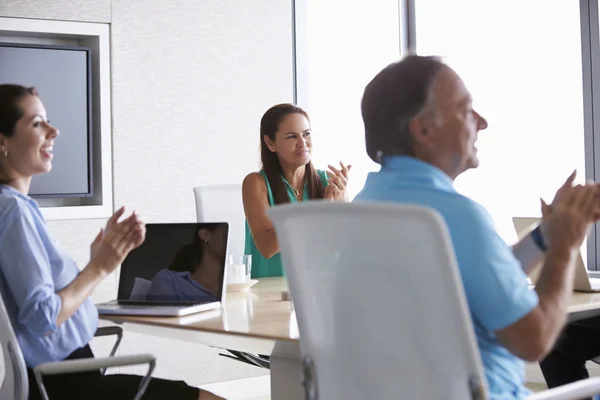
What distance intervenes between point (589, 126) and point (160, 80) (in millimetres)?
2411

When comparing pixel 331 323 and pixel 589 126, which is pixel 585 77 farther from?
pixel 331 323

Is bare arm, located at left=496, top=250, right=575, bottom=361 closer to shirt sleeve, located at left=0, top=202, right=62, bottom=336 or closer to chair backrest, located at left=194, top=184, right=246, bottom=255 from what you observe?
shirt sleeve, located at left=0, top=202, right=62, bottom=336

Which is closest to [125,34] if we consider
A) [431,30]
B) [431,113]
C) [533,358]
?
[431,30]

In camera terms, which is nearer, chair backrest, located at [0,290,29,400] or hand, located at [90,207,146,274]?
chair backrest, located at [0,290,29,400]

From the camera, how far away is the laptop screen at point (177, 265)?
8.64ft

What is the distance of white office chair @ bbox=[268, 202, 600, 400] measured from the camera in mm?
1417

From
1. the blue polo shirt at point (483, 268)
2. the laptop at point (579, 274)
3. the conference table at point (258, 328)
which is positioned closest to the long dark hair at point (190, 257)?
the conference table at point (258, 328)

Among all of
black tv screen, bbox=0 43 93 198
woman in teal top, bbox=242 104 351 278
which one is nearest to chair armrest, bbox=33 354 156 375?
woman in teal top, bbox=242 104 351 278

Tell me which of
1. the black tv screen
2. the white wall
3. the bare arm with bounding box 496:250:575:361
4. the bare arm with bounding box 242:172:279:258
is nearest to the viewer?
the bare arm with bounding box 496:250:575:361

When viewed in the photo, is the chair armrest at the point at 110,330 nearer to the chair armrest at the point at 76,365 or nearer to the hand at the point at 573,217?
the chair armrest at the point at 76,365

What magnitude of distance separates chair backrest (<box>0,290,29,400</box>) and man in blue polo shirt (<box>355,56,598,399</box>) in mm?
966

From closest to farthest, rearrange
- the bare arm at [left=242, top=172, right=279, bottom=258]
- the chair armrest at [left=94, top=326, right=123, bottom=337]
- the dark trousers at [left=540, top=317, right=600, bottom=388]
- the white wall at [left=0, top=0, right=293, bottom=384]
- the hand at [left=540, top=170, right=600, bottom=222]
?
the hand at [left=540, top=170, right=600, bottom=222] → the chair armrest at [left=94, top=326, right=123, bottom=337] → the dark trousers at [left=540, top=317, right=600, bottom=388] → the bare arm at [left=242, top=172, right=279, bottom=258] → the white wall at [left=0, top=0, right=293, bottom=384]

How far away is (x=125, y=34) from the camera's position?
15.8 ft

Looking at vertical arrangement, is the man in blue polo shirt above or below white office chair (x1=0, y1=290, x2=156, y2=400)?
above
